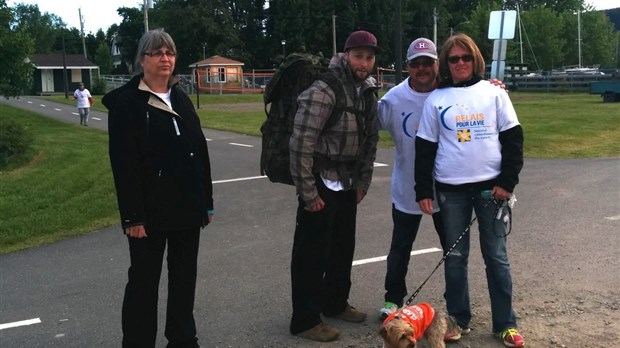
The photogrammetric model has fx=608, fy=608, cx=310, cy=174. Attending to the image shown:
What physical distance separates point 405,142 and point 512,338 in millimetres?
1493

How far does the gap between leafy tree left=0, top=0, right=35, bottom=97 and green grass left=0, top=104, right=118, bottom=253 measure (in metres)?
2.69

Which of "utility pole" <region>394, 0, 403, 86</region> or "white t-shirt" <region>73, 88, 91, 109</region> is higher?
"utility pole" <region>394, 0, 403, 86</region>

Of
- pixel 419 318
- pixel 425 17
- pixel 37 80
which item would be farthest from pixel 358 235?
pixel 425 17

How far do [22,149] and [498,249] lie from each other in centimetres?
1351

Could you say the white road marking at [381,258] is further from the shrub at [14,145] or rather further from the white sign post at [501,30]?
the shrub at [14,145]

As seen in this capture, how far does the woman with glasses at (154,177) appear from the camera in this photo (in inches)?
135

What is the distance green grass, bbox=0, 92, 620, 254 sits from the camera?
7.88 meters

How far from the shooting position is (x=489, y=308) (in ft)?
15.0

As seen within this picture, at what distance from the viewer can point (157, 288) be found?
3.69 m

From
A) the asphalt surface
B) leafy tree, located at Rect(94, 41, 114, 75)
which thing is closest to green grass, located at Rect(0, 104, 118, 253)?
the asphalt surface

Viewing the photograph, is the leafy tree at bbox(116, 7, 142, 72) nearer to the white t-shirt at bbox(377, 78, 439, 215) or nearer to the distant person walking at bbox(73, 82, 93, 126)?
the distant person walking at bbox(73, 82, 93, 126)

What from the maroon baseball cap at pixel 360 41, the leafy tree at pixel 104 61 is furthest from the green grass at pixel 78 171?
the leafy tree at pixel 104 61

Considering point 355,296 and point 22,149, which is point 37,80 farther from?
point 355,296

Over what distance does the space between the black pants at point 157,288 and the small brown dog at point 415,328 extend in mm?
1281
